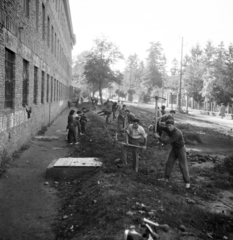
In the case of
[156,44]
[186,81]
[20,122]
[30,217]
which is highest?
[156,44]

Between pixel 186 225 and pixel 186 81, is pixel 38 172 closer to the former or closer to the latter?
pixel 186 225

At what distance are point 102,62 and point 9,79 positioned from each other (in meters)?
35.8

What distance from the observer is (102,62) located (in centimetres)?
4494

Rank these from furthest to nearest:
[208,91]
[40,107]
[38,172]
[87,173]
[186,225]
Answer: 1. [208,91]
2. [40,107]
3. [38,172]
4. [87,173]
5. [186,225]

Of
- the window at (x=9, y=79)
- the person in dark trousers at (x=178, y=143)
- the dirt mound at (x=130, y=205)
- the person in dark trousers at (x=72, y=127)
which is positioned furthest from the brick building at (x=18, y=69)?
the person in dark trousers at (x=178, y=143)

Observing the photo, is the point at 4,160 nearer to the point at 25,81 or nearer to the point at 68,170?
the point at 68,170

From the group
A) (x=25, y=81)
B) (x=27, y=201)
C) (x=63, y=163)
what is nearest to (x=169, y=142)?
(x=63, y=163)

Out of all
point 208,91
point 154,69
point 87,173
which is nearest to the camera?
point 87,173

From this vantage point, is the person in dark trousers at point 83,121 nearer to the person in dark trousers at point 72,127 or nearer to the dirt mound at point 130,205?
the person in dark trousers at point 72,127

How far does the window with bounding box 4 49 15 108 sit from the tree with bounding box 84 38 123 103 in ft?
114

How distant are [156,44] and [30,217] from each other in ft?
239

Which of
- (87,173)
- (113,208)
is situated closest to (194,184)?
(87,173)

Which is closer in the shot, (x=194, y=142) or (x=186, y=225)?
(x=186, y=225)

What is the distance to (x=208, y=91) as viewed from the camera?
133 ft
